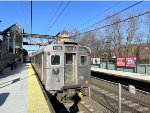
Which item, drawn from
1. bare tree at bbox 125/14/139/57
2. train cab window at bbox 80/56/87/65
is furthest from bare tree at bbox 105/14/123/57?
train cab window at bbox 80/56/87/65

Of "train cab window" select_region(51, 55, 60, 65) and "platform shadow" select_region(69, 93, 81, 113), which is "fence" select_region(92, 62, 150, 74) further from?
"train cab window" select_region(51, 55, 60, 65)

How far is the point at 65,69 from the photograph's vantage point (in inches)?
505

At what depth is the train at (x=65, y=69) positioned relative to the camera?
41.1 feet

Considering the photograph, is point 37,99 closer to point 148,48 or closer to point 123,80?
point 123,80

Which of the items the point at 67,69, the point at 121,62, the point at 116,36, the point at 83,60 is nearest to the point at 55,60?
the point at 67,69

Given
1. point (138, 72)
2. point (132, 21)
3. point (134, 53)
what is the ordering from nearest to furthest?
point (138, 72)
point (132, 21)
point (134, 53)

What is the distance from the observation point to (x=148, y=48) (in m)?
61.6

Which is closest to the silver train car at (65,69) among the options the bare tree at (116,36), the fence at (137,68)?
the fence at (137,68)

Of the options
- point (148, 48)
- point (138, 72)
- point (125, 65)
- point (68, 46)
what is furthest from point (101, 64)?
point (68, 46)

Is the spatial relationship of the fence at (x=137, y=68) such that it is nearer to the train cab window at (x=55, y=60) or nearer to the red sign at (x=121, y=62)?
the red sign at (x=121, y=62)

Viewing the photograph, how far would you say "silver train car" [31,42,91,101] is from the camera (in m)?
12.5

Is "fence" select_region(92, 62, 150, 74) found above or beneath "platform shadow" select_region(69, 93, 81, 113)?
above

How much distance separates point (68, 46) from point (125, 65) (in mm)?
20057

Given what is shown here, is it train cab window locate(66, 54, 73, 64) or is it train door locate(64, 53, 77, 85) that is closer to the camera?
train door locate(64, 53, 77, 85)
